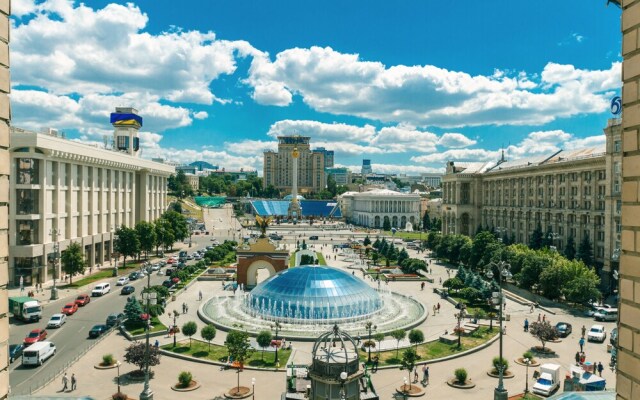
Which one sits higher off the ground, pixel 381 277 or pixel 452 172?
pixel 452 172

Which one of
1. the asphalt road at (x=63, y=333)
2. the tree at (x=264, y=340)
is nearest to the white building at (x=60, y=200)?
the asphalt road at (x=63, y=333)

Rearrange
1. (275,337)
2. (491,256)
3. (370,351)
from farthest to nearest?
(491,256) < (275,337) < (370,351)

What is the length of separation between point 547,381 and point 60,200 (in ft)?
179

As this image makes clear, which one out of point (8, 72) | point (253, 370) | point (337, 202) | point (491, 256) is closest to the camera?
point (8, 72)

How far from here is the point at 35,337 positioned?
108 feet

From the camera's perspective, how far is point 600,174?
62.1m

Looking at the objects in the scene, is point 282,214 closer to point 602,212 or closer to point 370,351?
point 602,212

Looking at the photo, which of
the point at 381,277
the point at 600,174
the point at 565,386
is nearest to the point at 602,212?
the point at 600,174

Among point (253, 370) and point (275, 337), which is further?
point (275, 337)

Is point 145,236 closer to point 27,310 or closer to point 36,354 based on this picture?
point 27,310

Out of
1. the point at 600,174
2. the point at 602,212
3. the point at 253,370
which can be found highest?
the point at 600,174

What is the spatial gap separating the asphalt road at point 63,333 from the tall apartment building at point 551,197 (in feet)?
151

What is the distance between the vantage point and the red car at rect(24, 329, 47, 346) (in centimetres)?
3227

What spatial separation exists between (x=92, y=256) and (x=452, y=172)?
73.0 m
